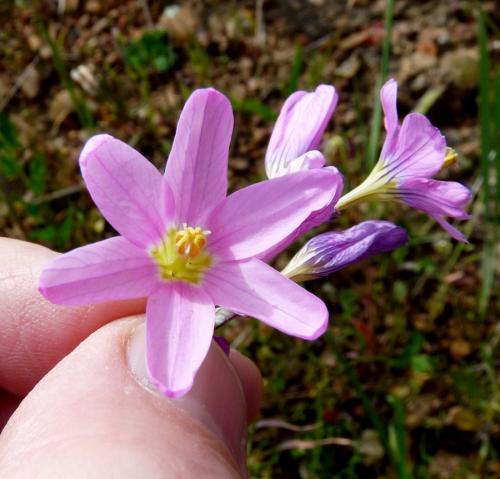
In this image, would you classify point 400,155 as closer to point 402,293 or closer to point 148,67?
point 402,293

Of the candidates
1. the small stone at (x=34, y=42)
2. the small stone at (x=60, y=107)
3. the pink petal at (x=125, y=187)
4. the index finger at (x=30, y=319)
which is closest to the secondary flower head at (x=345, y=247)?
the pink petal at (x=125, y=187)

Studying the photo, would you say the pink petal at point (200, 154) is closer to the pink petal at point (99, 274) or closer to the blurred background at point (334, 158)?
the pink petal at point (99, 274)

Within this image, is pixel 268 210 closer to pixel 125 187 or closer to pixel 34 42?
pixel 125 187

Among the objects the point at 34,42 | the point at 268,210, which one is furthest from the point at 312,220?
the point at 34,42

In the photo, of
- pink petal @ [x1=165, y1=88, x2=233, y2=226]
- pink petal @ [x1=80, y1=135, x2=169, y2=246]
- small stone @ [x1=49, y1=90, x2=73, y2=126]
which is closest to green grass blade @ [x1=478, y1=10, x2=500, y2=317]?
pink petal @ [x1=165, y1=88, x2=233, y2=226]

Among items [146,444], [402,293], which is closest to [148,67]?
[402,293]

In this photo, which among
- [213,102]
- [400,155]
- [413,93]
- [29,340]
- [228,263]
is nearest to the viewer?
[213,102]
